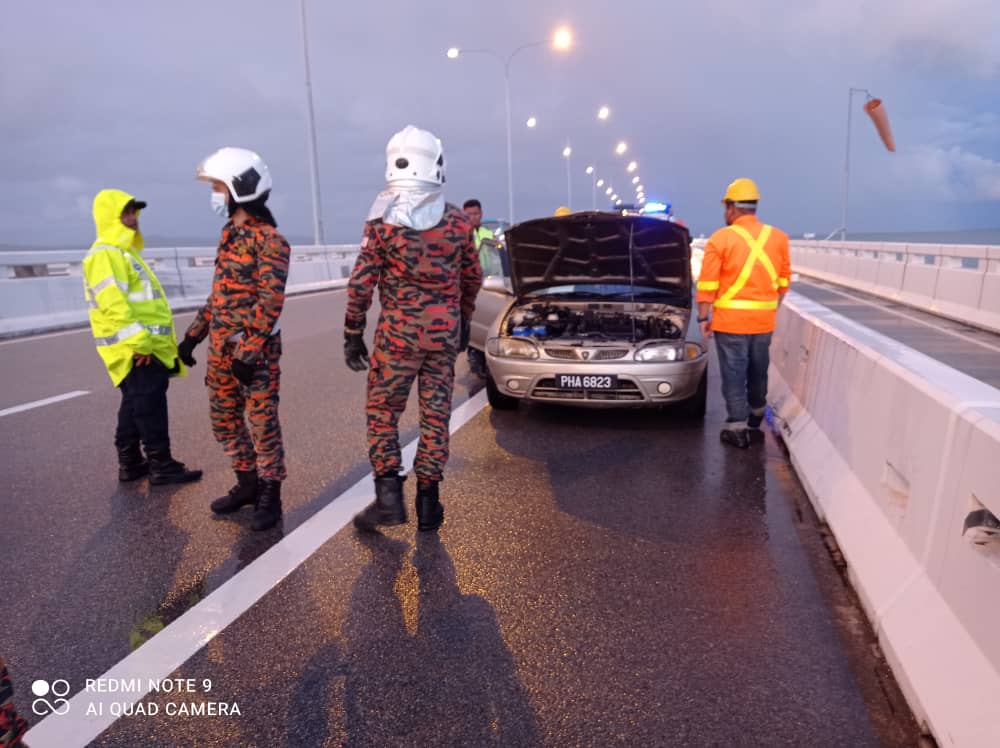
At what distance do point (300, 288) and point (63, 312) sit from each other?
8.25m

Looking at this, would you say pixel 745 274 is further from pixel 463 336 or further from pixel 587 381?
pixel 463 336

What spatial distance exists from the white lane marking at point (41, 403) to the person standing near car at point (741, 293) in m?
6.18

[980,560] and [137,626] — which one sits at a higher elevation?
[980,560]

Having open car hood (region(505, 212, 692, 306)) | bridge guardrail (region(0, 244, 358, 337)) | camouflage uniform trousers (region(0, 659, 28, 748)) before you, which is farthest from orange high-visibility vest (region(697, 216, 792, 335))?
bridge guardrail (region(0, 244, 358, 337))

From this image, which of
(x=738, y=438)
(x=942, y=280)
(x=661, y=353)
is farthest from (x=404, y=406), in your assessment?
(x=942, y=280)

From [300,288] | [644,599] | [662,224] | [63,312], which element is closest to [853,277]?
[300,288]

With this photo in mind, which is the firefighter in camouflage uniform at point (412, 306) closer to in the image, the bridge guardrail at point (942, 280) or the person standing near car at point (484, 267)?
the person standing near car at point (484, 267)

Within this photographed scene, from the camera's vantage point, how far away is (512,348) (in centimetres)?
623

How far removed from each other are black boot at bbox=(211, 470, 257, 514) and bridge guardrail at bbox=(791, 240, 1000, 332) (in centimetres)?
1206

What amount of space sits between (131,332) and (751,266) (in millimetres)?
4244

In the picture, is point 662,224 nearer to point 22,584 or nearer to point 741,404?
point 741,404

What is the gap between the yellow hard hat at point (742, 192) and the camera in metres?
5.51

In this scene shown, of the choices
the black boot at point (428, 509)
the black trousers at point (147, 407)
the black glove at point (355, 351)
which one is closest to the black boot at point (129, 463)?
the black trousers at point (147, 407)

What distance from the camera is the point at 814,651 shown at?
2.88 metres
